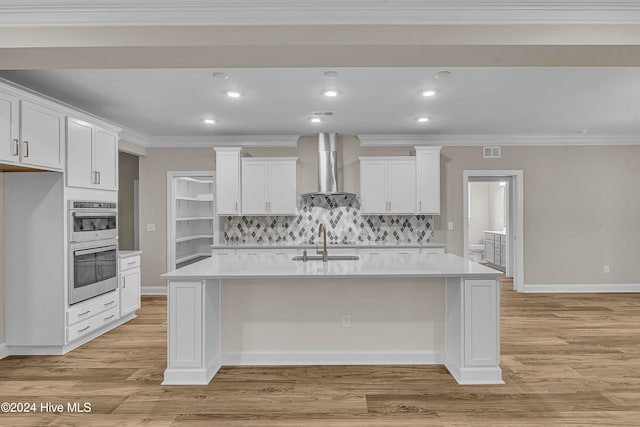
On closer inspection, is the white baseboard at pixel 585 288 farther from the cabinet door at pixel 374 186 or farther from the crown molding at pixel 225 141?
the crown molding at pixel 225 141

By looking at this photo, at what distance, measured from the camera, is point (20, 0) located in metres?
2.35

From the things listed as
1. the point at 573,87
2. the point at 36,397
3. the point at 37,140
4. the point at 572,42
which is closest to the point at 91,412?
the point at 36,397

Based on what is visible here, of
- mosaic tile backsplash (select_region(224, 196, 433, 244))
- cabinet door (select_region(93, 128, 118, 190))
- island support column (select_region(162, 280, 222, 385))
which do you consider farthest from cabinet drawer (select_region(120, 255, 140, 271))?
island support column (select_region(162, 280, 222, 385))

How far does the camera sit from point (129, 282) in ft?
16.0

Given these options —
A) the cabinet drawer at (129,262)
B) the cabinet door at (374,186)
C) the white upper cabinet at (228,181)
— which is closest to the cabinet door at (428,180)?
the cabinet door at (374,186)

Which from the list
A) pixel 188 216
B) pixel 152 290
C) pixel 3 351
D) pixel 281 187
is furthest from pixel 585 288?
pixel 3 351

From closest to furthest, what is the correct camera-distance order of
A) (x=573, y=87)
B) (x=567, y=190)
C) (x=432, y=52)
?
(x=432, y=52)
(x=573, y=87)
(x=567, y=190)

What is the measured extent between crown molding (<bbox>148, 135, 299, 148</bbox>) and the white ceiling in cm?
24

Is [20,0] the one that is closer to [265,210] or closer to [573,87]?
[265,210]

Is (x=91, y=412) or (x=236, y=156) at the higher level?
(x=236, y=156)

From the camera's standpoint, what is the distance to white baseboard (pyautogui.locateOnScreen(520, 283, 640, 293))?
643 centimetres

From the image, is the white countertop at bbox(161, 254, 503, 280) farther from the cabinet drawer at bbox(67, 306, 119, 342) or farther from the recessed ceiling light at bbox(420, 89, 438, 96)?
the recessed ceiling light at bbox(420, 89, 438, 96)

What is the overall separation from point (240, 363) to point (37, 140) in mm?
2620

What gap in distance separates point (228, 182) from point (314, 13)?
385cm
